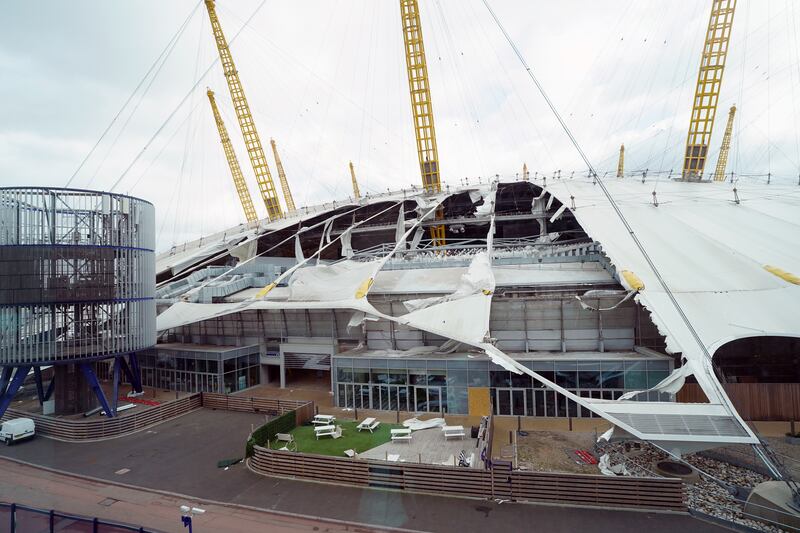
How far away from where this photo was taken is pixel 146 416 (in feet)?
75.6

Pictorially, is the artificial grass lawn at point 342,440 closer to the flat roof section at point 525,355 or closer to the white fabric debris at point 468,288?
the flat roof section at point 525,355

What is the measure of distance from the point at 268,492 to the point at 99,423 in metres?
11.8

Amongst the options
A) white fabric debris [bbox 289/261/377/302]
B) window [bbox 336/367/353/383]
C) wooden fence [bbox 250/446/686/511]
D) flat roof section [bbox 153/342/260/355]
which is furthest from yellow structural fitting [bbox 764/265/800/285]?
Result: flat roof section [bbox 153/342/260/355]

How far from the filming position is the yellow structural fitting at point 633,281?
718 inches

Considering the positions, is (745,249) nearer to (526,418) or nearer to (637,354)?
(637,354)

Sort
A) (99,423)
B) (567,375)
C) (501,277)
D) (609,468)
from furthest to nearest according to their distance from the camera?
1. (501,277)
2. (567,375)
3. (99,423)
4. (609,468)

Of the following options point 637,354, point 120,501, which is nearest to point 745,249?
point 637,354

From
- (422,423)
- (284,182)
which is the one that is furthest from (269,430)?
(284,182)

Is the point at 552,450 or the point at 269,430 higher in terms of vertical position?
the point at 269,430

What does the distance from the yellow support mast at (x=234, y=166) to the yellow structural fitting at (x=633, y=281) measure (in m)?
62.8

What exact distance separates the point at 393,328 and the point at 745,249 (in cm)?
1902

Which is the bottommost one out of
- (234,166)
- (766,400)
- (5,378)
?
(766,400)

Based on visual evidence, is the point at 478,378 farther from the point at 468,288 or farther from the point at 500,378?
the point at 468,288

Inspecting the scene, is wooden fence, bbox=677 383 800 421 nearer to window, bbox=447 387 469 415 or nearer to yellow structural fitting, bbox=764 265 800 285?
yellow structural fitting, bbox=764 265 800 285
